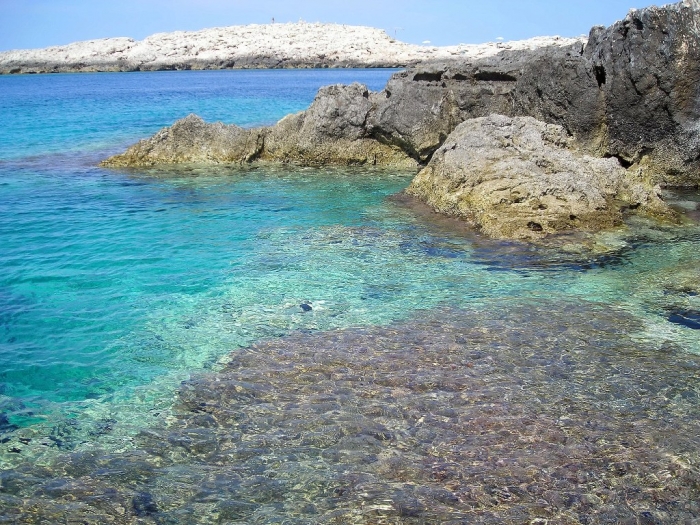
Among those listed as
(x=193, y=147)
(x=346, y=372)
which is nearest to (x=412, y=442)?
(x=346, y=372)

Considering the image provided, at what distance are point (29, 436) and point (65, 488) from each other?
0.93 metres

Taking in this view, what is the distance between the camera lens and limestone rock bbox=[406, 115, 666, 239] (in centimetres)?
1070

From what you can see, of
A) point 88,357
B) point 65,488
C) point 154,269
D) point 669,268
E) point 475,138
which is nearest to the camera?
point 65,488

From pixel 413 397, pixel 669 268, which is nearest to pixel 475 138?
pixel 669 268

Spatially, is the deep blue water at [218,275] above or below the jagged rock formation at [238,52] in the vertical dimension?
below

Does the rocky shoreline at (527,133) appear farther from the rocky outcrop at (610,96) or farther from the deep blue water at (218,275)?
the deep blue water at (218,275)

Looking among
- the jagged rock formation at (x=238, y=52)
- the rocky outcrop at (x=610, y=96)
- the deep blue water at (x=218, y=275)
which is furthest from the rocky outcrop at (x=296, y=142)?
the jagged rock formation at (x=238, y=52)

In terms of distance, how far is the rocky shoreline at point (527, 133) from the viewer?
36.7ft

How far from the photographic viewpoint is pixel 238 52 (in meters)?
94.6

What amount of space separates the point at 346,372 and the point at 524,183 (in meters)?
6.15

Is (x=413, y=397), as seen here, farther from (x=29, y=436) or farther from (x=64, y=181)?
(x=64, y=181)

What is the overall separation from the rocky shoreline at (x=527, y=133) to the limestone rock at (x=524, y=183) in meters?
0.02

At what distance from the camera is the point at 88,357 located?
682 centimetres

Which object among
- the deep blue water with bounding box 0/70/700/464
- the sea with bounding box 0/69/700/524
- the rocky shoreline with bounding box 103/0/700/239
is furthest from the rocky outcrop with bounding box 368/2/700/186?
the sea with bounding box 0/69/700/524
